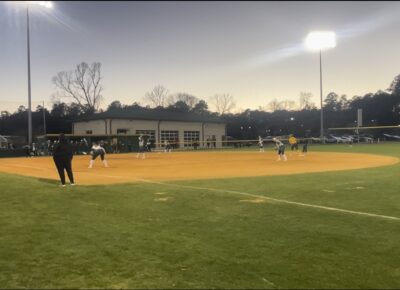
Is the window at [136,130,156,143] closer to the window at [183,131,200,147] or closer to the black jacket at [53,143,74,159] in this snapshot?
the window at [183,131,200,147]

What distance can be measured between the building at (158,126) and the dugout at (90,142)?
27.3 ft

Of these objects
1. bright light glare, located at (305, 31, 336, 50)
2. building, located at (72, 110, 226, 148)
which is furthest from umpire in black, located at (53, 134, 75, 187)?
building, located at (72, 110, 226, 148)

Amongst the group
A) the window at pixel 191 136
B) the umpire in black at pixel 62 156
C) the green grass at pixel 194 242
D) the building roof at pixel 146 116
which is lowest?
the green grass at pixel 194 242

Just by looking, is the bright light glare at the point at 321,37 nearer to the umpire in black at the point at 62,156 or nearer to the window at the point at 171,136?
the umpire in black at the point at 62,156

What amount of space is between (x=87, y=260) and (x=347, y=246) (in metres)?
4.00

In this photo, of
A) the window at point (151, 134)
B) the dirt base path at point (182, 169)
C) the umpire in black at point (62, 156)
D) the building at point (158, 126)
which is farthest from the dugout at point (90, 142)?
the umpire in black at point (62, 156)

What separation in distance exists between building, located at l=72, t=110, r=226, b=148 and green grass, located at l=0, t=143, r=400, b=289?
5260 cm

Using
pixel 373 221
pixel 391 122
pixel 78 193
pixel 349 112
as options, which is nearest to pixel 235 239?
pixel 373 221

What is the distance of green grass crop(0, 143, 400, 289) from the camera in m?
5.61

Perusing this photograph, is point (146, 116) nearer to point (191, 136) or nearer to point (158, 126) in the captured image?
point (158, 126)

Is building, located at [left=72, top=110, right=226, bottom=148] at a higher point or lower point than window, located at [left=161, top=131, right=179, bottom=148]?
higher

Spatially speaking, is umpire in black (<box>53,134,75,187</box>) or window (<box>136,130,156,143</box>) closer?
umpire in black (<box>53,134,75,187</box>)

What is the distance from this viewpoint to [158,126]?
70000 mm

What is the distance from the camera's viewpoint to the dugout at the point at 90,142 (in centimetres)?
4745
